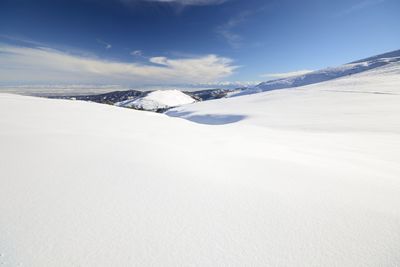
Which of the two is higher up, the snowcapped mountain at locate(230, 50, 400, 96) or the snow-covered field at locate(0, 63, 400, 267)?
the snowcapped mountain at locate(230, 50, 400, 96)

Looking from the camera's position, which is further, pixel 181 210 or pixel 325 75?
pixel 325 75

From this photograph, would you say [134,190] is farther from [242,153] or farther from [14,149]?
[242,153]

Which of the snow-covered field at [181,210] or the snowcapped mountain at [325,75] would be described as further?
the snowcapped mountain at [325,75]

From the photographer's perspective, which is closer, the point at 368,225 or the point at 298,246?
the point at 298,246

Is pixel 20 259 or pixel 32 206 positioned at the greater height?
pixel 32 206

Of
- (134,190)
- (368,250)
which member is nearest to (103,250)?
(134,190)

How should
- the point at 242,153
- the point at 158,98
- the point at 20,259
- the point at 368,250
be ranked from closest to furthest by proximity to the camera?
the point at 20,259 < the point at 368,250 < the point at 242,153 < the point at 158,98

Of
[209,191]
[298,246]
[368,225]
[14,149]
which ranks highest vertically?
[14,149]

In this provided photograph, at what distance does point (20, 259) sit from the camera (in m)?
1.73

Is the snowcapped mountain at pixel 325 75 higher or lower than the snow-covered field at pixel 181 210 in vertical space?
higher

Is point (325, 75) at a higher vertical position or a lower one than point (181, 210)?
higher

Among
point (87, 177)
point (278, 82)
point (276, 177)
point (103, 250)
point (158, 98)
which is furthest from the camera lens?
point (158, 98)

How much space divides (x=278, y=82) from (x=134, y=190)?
12299cm

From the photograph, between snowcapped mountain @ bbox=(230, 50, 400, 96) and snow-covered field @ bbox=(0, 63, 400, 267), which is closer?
snow-covered field @ bbox=(0, 63, 400, 267)
